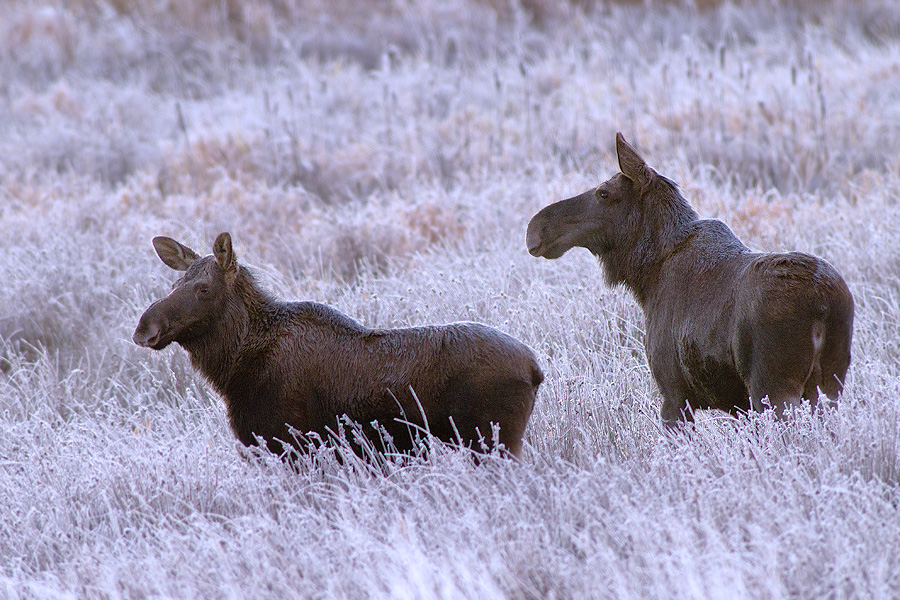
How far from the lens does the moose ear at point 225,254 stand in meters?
4.02

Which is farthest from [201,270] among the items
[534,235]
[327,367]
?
[534,235]

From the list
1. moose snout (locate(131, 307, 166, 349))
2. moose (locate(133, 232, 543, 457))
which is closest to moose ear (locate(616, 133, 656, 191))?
moose (locate(133, 232, 543, 457))

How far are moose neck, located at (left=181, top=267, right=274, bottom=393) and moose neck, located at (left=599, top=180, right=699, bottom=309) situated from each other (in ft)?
5.38

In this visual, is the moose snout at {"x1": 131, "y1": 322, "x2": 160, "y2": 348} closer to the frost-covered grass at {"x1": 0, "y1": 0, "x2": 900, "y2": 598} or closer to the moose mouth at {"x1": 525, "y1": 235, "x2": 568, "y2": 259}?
the frost-covered grass at {"x1": 0, "y1": 0, "x2": 900, "y2": 598}

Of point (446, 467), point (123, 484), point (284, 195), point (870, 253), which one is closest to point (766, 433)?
point (446, 467)

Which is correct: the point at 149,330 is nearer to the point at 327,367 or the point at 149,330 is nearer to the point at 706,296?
the point at 327,367

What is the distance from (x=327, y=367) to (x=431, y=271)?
2.98 metres

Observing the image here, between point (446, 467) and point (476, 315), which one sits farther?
point (476, 315)

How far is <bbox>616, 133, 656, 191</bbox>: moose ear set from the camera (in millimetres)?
4332

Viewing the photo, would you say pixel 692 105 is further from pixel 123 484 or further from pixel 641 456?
pixel 123 484

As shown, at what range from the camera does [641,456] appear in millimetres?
4305

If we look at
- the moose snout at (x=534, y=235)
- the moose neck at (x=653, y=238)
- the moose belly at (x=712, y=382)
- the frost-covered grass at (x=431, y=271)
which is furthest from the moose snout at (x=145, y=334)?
the moose belly at (x=712, y=382)

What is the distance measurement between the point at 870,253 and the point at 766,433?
324 cm

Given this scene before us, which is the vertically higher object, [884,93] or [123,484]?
[884,93]
